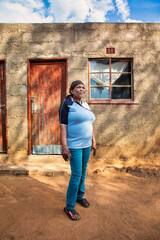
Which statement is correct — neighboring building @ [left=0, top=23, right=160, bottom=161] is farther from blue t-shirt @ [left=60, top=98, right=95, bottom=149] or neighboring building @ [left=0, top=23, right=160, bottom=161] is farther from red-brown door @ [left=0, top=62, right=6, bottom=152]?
blue t-shirt @ [left=60, top=98, right=95, bottom=149]

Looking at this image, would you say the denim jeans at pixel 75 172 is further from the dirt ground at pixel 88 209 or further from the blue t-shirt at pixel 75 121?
the dirt ground at pixel 88 209

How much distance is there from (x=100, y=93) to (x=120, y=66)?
0.89 meters

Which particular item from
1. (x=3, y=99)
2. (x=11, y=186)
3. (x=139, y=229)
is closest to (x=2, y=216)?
(x=11, y=186)

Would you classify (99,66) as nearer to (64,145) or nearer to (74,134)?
(74,134)

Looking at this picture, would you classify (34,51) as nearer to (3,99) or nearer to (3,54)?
(3,54)

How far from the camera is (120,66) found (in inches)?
174

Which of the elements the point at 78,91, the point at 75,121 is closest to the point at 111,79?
the point at 78,91

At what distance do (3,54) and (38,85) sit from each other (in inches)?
46.5

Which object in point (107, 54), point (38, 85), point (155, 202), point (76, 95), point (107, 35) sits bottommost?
point (155, 202)

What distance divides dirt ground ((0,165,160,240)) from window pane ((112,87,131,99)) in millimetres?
1970

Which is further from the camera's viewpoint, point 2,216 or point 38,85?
point 38,85

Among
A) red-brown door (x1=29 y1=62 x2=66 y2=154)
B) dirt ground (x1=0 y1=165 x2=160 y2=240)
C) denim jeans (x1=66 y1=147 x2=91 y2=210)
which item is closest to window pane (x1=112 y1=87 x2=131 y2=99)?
red-brown door (x1=29 y1=62 x2=66 y2=154)

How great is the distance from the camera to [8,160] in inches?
169

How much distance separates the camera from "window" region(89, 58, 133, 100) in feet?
14.4
